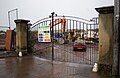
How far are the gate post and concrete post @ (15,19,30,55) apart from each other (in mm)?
5370

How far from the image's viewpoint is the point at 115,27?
5305 millimetres

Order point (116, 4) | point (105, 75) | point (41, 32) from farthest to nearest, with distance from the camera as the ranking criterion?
point (41, 32) < point (105, 75) < point (116, 4)

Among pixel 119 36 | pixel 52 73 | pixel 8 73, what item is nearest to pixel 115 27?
pixel 119 36

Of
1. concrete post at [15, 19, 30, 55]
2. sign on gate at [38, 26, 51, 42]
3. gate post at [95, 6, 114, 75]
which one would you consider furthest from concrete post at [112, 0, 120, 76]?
concrete post at [15, 19, 30, 55]

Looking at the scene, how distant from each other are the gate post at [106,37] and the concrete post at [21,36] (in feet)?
17.6

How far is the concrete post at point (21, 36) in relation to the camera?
32.9ft

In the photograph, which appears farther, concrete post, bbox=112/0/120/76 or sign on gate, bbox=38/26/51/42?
sign on gate, bbox=38/26/51/42

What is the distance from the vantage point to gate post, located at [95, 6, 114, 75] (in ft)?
18.8

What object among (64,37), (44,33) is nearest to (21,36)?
(44,33)

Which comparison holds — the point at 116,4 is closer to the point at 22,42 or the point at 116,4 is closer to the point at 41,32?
the point at 41,32

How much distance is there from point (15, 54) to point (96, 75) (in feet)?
19.0

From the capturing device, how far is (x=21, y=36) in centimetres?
1006

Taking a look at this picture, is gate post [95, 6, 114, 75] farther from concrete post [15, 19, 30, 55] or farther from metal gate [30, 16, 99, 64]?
concrete post [15, 19, 30, 55]

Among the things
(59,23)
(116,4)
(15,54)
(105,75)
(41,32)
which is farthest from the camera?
(59,23)
